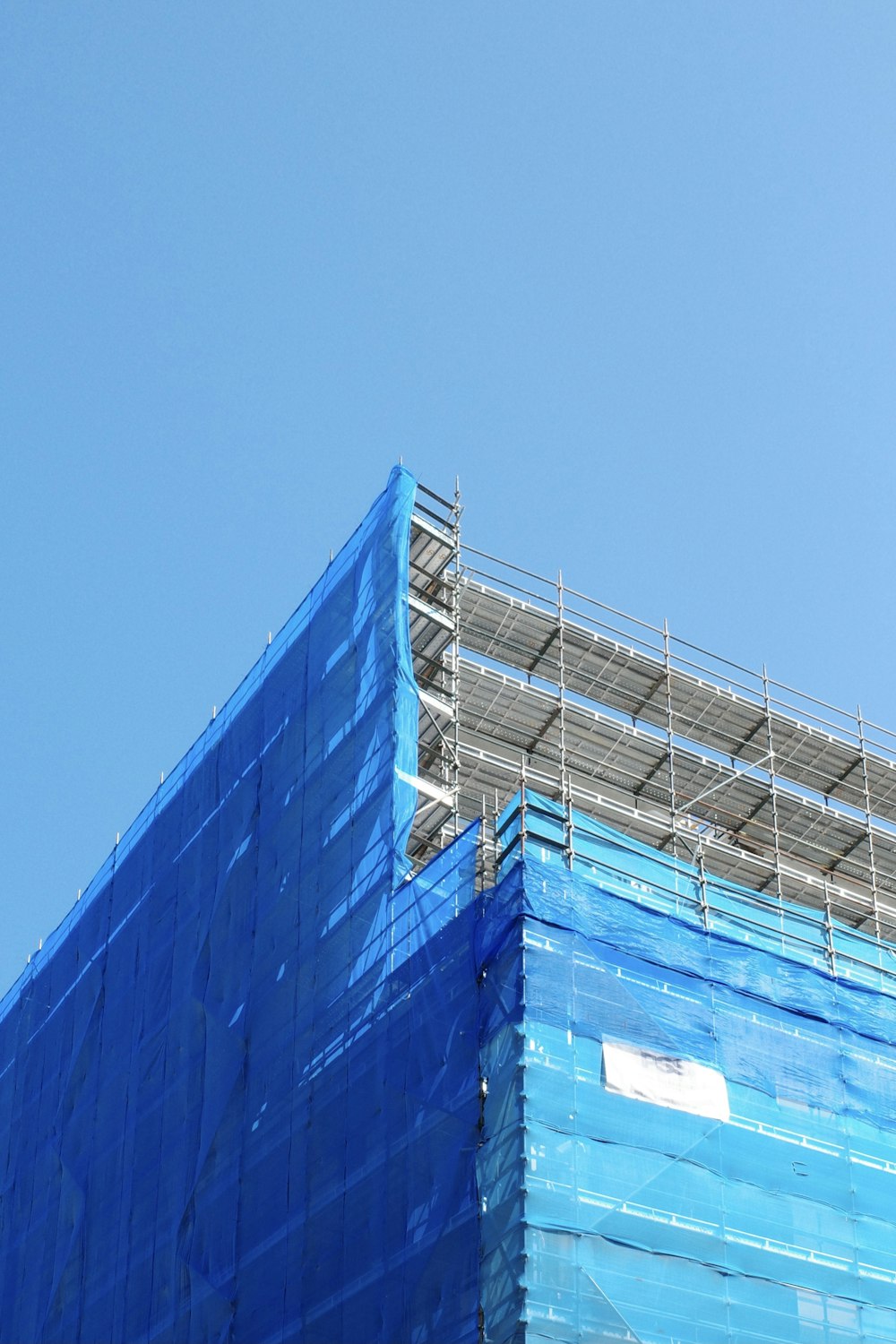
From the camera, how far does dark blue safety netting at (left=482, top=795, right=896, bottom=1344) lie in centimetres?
1593

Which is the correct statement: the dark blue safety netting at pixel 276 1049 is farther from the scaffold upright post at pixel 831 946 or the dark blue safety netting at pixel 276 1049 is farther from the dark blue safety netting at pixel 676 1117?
the scaffold upright post at pixel 831 946

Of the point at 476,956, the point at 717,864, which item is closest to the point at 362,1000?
the point at 476,956

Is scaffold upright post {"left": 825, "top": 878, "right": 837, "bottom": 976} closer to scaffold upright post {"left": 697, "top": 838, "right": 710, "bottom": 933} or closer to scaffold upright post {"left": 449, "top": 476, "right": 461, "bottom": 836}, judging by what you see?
scaffold upright post {"left": 697, "top": 838, "right": 710, "bottom": 933}

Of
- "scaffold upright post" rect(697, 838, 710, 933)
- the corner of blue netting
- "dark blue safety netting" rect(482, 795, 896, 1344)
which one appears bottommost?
"dark blue safety netting" rect(482, 795, 896, 1344)

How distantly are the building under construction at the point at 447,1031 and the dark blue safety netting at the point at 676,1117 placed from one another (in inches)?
1.3

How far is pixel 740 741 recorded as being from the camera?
86.4 feet

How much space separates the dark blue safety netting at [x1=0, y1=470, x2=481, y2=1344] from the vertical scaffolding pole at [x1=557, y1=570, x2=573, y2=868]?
0.99m

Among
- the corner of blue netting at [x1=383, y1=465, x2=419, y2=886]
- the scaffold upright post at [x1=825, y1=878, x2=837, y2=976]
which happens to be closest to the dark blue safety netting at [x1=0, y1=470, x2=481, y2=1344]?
the corner of blue netting at [x1=383, y1=465, x2=419, y2=886]

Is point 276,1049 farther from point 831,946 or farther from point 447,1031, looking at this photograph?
point 831,946

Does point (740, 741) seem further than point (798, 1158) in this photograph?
Yes

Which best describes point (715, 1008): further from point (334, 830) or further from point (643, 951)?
point (334, 830)

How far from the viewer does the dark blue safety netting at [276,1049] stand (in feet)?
56.2

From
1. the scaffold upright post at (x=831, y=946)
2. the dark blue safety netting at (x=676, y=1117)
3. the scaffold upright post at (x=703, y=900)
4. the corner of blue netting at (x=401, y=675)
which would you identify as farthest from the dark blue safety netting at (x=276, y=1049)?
the scaffold upright post at (x=831, y=946)

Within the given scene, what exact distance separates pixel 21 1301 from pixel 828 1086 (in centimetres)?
1037
